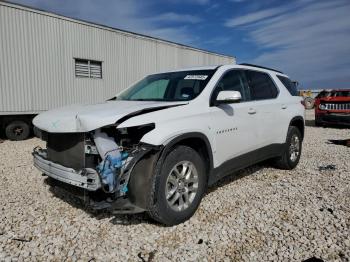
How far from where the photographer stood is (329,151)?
7422 millimetres

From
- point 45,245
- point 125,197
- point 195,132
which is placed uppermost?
point 195,132

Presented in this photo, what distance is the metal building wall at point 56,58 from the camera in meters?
9.06

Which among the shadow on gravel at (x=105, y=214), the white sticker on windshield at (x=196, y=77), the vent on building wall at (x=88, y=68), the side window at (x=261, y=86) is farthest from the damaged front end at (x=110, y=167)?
the vent on building wall at (x=88, y=68)

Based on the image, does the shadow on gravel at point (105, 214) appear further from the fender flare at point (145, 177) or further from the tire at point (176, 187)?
the fender flare at point (145, 177)

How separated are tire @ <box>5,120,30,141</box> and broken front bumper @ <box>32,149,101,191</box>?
6.77 meters

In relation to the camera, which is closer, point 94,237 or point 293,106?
point 94,237

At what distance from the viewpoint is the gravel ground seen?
274 cm

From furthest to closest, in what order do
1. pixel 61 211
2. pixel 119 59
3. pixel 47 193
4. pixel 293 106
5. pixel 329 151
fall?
pixel 119 59 → pixel 329 151 → pixel 293 106 → pixel 47 193 → pixel 61 211

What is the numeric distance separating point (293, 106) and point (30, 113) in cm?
803

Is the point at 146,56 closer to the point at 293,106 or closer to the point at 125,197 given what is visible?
the point at 293,106

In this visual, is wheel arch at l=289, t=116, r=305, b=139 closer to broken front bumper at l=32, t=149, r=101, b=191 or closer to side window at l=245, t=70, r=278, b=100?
side window at l=245, t=70, r=278, b=100

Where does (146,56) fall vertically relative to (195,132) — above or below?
above

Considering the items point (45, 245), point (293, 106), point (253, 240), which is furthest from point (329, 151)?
point (45, 245)

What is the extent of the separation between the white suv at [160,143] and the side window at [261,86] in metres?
0.06
